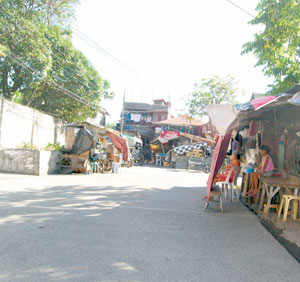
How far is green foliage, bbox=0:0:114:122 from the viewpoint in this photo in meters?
15.3

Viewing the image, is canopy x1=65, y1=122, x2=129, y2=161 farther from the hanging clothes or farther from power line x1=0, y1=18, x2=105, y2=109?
the hanging clothes

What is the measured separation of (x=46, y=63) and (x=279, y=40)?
12811 millimetres

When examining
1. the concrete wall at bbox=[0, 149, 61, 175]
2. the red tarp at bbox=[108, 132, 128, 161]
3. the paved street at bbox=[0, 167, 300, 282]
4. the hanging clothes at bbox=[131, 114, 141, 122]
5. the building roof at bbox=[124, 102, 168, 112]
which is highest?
the building roof at bbox=[124, 102, 168, 112]

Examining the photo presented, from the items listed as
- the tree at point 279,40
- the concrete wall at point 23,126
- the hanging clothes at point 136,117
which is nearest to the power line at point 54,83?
the concrete wall at point 23,126

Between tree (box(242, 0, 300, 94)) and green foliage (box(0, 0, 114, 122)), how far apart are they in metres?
10.8

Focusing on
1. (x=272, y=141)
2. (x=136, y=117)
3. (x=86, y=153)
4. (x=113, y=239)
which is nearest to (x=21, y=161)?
(x=86, y=153)

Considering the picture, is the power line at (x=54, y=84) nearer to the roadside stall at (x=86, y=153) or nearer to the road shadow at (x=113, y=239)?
the roadside stall at (x=86, y=153)

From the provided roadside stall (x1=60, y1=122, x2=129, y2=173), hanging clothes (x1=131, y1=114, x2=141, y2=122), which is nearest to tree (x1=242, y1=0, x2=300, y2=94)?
roadside stall (x1=60, y1=122, x2=129, y2=173)

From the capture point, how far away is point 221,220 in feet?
19.7

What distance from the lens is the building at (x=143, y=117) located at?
44.3 meters

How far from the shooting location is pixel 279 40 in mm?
8586

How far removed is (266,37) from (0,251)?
29.9 ft

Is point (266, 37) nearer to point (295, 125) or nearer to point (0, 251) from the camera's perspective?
point (295, 125)

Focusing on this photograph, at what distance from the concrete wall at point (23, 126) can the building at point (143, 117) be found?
2301cm
